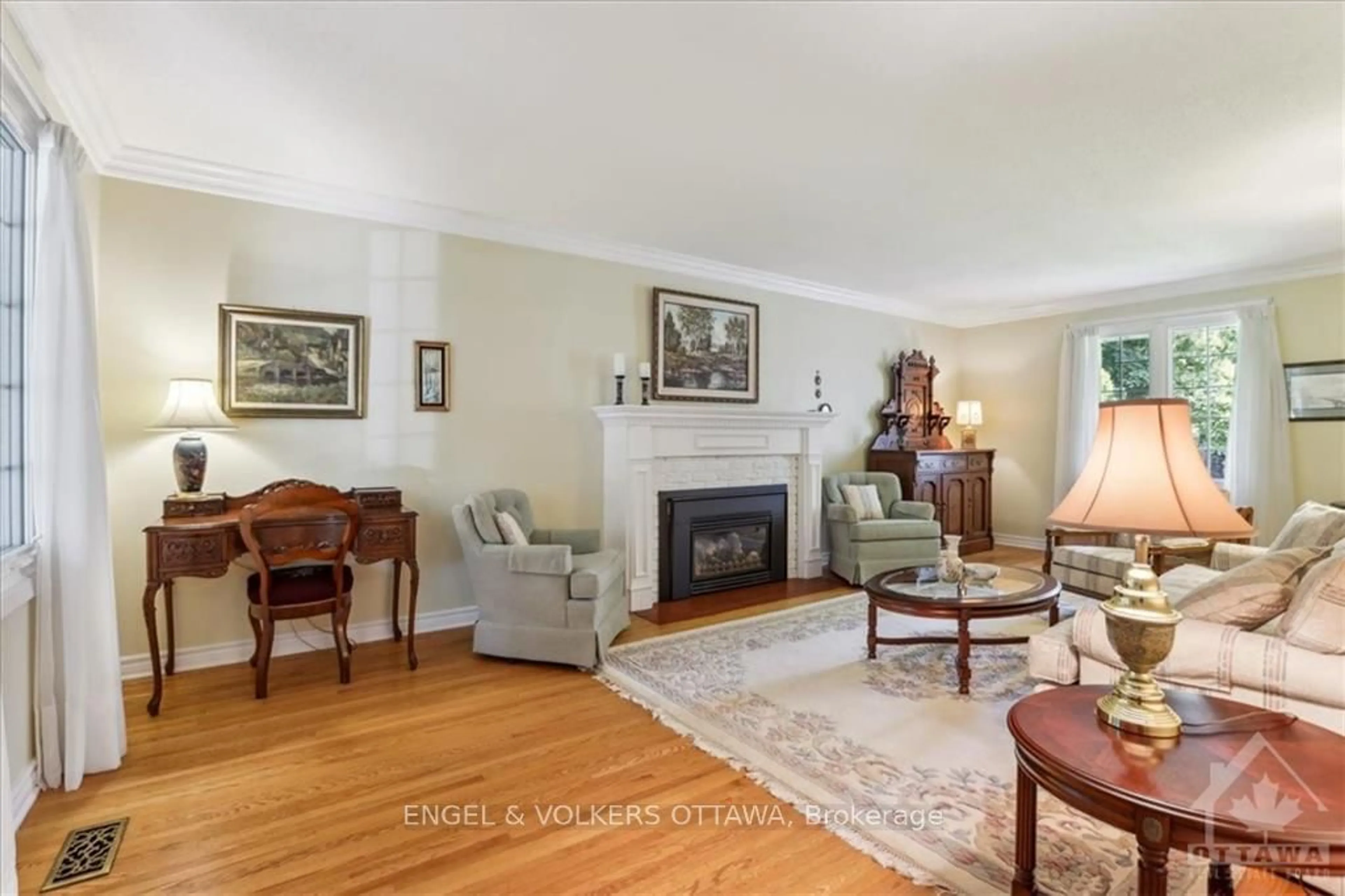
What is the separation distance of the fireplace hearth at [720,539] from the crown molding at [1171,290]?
11.9ft

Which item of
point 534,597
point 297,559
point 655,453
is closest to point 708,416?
point 655,453

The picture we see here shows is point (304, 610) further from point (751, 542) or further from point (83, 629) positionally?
point (751, 542)

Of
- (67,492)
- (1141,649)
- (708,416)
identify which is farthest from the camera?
(708,416)

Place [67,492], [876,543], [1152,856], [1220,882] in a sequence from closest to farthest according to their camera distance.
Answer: [1152,856]
[1220,882]
[67,492]
[876,543]

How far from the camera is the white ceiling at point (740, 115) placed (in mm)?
2193

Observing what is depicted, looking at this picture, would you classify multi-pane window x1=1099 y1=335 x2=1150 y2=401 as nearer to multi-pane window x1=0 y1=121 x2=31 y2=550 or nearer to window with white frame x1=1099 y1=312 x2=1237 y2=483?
window with white frame x1=1099 y1=312 x2=1237 y2=483

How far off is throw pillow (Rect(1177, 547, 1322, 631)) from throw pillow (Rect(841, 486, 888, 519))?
3348mm

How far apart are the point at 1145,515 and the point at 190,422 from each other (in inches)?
151

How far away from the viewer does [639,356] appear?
4.98 meters

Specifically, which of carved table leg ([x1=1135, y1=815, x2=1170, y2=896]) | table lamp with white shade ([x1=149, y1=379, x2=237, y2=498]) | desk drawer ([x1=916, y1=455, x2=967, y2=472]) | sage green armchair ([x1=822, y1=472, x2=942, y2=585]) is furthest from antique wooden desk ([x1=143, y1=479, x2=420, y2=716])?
desk drawer ([x1=916, y1=455, x2=967, y2=472])

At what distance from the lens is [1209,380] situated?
5777 millimetres

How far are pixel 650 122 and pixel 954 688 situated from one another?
3.03 meters

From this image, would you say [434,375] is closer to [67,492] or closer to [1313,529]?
[67,492]

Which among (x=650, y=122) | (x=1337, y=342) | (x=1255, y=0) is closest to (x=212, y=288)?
(x=650, y=122)
